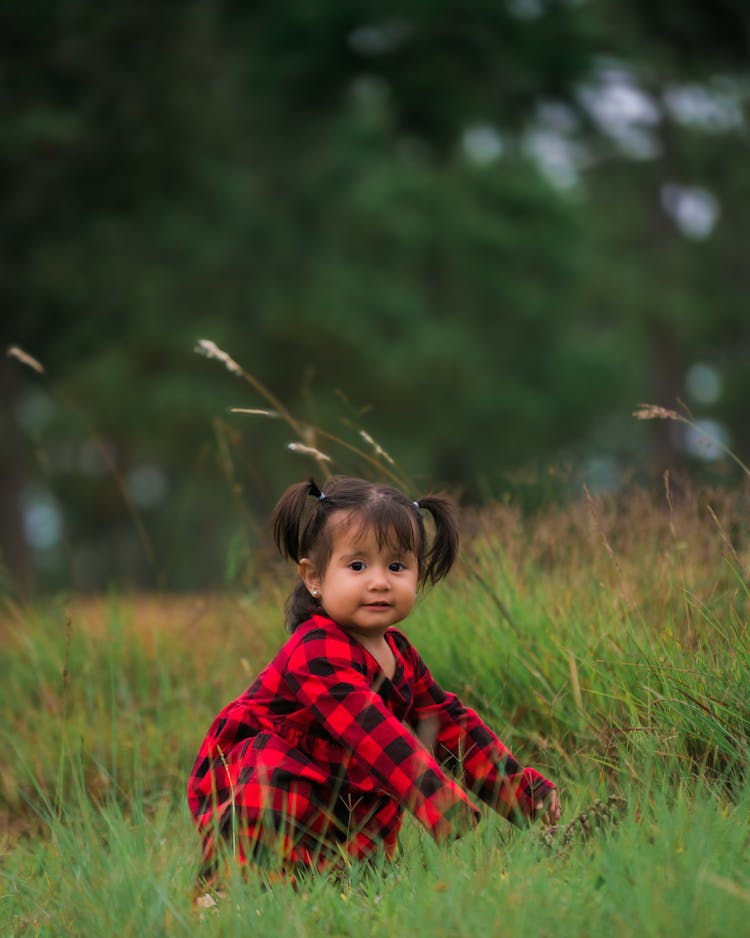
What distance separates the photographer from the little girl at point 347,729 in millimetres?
2545

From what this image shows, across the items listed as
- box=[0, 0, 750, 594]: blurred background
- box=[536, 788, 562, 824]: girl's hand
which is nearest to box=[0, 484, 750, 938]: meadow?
box=[536, 788, 562, 824]: girl's hand

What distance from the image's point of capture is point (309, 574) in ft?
9.12

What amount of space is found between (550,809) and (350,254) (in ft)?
51.4

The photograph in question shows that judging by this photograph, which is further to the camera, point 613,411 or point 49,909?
point 613,411

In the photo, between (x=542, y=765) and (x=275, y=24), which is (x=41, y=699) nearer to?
(x=542, y=765)

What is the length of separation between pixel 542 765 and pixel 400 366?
13.8m

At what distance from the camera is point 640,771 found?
274 cm

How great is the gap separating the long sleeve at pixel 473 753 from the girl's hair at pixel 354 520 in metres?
0.28

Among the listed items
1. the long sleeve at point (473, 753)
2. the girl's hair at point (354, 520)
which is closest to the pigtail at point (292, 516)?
the girl's hair at point (354, 520)

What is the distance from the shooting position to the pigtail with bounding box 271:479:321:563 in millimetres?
2770

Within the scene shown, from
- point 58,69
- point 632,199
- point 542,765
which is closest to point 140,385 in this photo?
point 58,69

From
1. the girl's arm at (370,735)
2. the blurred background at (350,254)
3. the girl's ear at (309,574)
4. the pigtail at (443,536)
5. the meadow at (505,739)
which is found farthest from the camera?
the blurred background at (350,254)

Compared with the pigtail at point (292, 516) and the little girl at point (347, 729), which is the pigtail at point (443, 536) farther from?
the pigtail at point (292, 516)

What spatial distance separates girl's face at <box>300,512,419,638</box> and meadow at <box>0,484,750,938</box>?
1.60 feet
